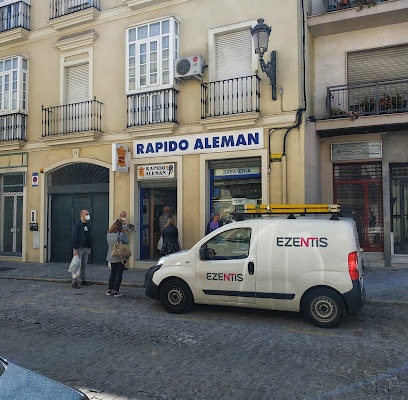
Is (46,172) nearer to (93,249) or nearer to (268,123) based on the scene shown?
(93,249)

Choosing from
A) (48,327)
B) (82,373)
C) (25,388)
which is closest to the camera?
(25,388)

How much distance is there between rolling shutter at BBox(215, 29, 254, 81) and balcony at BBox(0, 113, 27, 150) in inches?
292

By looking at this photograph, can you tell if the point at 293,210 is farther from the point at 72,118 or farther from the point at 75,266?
the point at 72,118

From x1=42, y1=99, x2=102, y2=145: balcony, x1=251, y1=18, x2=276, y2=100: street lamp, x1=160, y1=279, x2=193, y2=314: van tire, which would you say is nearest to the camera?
x1=160, y1=279, x2=193, y2=314: van tire

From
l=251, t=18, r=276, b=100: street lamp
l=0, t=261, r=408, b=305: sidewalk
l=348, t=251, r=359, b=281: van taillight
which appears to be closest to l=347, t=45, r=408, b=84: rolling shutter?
l=251, t=18, r=276, b=100: street lamp

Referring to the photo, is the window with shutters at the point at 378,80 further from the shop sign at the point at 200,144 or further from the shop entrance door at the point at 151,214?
the shop entrance door at the point at 151,214

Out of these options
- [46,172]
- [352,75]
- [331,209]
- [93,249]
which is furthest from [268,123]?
[46,172]

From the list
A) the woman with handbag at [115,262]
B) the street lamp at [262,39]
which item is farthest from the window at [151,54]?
the woman with handbag at [115,262]

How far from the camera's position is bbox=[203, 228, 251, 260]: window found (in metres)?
6.90

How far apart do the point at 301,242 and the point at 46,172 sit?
10.6 meters

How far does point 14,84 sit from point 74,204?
4.89 meters

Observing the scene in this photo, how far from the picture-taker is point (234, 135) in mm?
11305

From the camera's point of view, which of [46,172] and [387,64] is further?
[46,172]

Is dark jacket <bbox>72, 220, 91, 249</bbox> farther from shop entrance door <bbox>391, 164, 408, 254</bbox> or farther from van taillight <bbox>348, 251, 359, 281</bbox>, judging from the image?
shop entrance door <bbox>391, 164, 408, 254</bbox>
